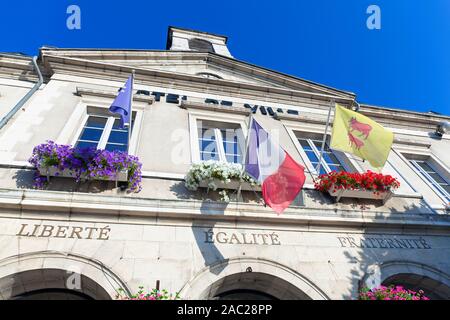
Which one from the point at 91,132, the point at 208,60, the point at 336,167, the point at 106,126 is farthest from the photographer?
the point at 208,60

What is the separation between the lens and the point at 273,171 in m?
5.84

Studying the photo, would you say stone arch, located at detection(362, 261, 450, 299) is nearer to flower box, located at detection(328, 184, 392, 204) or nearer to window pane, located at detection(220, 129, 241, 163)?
flower box, located at detection(328, 184, 392, 204)

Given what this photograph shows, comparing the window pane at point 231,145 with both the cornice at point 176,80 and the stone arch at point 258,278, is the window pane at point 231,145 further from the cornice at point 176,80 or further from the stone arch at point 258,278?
the stone arch at point 258,278

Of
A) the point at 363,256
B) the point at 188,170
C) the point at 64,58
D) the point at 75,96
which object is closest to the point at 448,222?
the point at 363,256

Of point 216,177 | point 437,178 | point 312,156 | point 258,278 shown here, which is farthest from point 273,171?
point 437,178

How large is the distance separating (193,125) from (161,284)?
16.5 feet

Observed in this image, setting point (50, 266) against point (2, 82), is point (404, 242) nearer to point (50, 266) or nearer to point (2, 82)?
point (50, 266)

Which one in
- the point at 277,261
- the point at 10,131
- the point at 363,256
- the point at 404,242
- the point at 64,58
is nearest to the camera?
the point at 277,261

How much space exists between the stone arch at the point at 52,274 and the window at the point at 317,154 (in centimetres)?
584

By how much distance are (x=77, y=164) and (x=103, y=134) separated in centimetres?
229

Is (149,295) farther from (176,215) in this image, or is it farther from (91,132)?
(91,132)

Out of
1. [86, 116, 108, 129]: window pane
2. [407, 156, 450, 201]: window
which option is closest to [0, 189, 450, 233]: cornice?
[407, 156, 450, 201]: window

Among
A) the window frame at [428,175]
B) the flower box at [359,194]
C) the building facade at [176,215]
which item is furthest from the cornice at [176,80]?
the flower box at [359,194]

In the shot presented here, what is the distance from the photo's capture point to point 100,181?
625 centimetres
